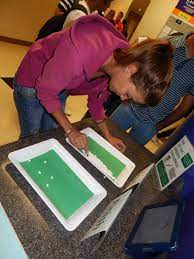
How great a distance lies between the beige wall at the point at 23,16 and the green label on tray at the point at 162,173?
295 centimetres

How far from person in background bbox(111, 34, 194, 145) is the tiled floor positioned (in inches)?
38.1

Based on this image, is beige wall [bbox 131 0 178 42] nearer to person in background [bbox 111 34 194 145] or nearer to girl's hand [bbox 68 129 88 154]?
person in background [bbox 111 34 194 145]

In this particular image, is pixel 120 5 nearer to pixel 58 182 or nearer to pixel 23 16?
pixel 23 16

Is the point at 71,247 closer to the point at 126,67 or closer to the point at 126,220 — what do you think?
the point at 126,220

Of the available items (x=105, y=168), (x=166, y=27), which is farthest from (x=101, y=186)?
(x=166, y=27)

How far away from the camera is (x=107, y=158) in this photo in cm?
105

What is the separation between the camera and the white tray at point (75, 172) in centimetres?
70

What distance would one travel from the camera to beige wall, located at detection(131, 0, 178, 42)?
12.4 ft

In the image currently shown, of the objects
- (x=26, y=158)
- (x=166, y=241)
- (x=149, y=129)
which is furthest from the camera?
(x=149, y=129)

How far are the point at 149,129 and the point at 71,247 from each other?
2.88 ft

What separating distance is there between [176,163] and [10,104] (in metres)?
1.76

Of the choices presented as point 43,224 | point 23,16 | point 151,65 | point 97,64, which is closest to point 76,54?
point 97,64

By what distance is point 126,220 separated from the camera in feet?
2.72

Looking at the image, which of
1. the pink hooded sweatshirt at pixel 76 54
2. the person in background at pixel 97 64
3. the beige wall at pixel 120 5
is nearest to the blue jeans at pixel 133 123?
the person in background at pixel 97 64
